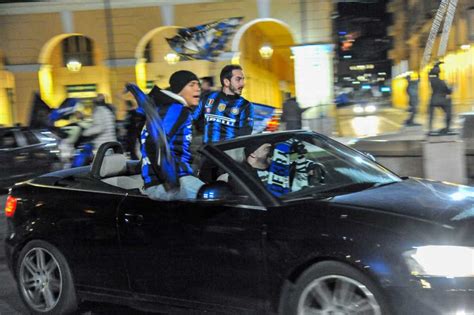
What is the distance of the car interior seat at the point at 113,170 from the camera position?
17.3 ft

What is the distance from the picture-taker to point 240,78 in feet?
20.7

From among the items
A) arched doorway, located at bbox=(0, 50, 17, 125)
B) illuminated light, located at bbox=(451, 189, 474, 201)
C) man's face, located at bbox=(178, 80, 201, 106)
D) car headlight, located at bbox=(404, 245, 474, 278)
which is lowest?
car headlight, located at bbox=(404, 245, 474, 278)

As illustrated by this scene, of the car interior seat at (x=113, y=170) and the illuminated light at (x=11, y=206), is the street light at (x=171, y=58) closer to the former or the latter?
the car interior seat at (x=113, y=170)

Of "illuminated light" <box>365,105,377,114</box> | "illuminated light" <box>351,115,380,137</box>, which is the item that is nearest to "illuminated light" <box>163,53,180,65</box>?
"illuminated light" <box>351,115,380,137</box>

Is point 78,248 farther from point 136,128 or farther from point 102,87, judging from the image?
point 102,87

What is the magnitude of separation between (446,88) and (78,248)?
1160 centimetres

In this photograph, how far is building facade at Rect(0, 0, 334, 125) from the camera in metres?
22.9

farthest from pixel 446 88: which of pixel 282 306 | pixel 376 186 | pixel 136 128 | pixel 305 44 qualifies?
pixel 282 306

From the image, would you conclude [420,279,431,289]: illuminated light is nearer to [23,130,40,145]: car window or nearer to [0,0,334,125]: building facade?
[23,130,40,145]: car window

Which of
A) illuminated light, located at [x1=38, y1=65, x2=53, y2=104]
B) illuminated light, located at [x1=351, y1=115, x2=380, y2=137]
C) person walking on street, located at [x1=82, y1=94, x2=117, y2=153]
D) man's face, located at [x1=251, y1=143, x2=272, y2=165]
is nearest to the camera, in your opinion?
man's face, located at [x1=251, y1=143, x2=272, y2=165]

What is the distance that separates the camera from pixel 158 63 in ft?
82.1

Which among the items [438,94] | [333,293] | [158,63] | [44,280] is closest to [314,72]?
[158,63]

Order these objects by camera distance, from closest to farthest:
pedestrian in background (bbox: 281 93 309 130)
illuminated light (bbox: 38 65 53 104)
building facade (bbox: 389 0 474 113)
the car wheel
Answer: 1. the car wheel
2. pedestrian in background (bbox: 281 93 309 130)
3. illuminated light (bbox: 38 65 53 104)
4. building facade (bbox: 389 0 474 113)

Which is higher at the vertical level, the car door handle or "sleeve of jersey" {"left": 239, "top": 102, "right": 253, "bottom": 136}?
Result: "sleeve of jersey" {"left": 239, "top": 102, "right": 253, "bottom": 136}
